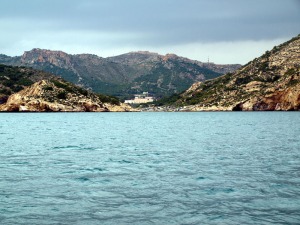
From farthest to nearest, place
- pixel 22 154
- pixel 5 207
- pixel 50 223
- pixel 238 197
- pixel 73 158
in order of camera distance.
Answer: pixel 22 154, pixel 73 158, pixel 238 197, pixel 5 207, pixel 50 223

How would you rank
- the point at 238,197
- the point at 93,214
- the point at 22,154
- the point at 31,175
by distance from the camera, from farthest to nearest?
the point at 22,154 → the point at 31,175 → the point at 238,197 → the point at 93,214

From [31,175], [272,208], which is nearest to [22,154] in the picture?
[31,175]

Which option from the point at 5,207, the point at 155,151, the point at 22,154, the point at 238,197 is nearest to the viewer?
the point at 5,207

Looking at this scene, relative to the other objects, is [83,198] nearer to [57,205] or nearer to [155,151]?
[57,205]

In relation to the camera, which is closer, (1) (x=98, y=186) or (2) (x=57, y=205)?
(2) (x=57, y=205)

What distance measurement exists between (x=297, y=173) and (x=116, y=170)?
13.8 metres

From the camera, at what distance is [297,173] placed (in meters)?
28.2

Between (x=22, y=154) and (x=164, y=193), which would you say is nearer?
(x=164, y=193)

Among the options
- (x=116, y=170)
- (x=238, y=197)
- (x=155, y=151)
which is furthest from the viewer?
(x=155, y=151)

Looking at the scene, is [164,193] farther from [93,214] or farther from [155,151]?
[155,151]

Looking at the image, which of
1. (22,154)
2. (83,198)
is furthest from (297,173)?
(22,154)

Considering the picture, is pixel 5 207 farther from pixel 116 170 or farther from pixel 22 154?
pixel 22 154

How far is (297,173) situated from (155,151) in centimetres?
1952

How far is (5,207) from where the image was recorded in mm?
19344
